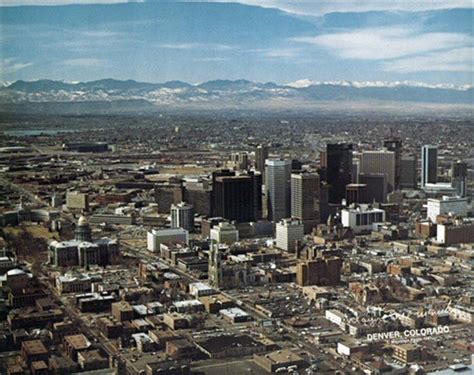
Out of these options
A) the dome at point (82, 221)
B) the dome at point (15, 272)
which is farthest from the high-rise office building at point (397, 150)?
the dome at point (15, 272)

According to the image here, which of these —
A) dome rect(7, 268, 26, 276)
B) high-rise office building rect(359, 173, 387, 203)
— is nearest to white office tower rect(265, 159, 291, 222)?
high-rise office building rect(359, 173, 387, 203)

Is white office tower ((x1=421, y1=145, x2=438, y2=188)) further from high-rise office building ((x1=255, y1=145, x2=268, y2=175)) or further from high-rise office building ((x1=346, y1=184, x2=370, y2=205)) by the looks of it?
high-rise office building ((x1=255, y1=145, x2=268, y2=175))

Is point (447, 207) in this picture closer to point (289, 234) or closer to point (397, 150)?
point (397, 150)

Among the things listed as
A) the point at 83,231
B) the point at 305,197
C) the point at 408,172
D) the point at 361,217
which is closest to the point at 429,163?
the point at 408,172

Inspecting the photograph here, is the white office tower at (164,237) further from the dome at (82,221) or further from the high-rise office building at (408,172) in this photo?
the high-rise office building at (408,172)

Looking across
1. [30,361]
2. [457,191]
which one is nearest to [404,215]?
[457,191]

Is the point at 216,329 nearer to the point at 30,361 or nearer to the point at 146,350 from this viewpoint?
the point at 146,350

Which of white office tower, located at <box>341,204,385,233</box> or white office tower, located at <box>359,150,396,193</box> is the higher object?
white office tower, located at <box>359,150,396,193</box>

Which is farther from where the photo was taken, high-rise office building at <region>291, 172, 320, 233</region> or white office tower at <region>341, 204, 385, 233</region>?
high-rise office building at <region>291, 172, 320, 233</region>
